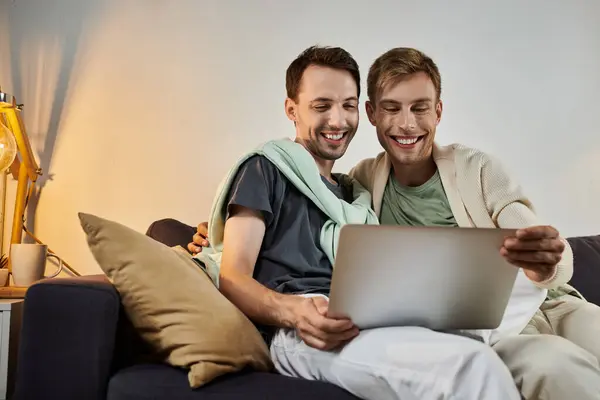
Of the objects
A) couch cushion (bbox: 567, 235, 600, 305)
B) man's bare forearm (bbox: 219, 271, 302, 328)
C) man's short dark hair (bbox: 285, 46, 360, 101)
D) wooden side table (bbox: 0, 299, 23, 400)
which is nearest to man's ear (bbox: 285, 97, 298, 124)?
man's short dark hair (bbox: 285, 46, 360, 101)

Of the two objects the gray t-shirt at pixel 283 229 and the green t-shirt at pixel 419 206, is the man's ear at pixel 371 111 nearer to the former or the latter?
the green t-shirt at pixel 419 206

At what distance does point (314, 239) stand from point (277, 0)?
1.32 m

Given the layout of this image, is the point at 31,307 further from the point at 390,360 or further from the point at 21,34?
the point at 21,34

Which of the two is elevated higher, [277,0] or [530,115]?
[277,0]

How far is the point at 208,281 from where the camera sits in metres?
1.23

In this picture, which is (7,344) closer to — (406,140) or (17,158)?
(17,158)

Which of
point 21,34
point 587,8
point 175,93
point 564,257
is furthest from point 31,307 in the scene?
point 587,8

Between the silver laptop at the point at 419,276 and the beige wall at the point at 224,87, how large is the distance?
1.31m

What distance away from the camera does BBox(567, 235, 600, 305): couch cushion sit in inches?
75.7

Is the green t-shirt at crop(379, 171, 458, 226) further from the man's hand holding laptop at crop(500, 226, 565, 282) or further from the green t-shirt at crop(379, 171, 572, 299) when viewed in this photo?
the man's hand holding laptop at crop(500, 226, 565, 282)

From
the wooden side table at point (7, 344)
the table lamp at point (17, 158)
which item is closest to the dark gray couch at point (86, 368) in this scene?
the wooden side table at point (7, 344)

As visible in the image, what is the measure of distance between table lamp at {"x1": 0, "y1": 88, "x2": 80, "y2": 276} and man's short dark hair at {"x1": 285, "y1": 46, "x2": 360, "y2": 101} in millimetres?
1046

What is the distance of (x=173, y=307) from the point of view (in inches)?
45.3

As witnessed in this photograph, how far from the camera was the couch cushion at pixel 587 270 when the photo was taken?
6.31ft
